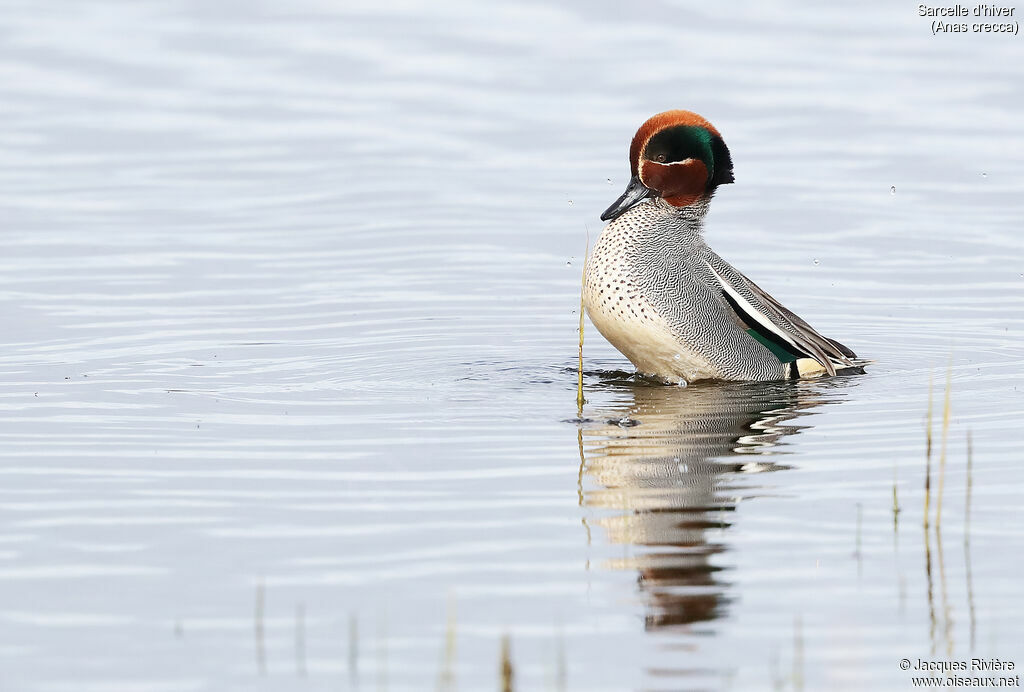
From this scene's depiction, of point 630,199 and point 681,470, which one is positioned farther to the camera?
point 630,199

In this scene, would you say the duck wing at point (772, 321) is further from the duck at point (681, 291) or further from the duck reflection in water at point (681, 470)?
the duck reflection in water at point (681, 470)

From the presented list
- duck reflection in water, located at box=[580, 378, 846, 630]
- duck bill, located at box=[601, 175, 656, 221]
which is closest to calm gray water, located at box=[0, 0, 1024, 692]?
duck reflection in water, located at box=[580, 378, 846, 630]

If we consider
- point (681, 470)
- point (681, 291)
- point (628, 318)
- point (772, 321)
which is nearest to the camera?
point (681, 470)

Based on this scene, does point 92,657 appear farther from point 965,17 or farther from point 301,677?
point 965,17

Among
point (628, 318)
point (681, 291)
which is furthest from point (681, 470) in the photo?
point (681, 291)

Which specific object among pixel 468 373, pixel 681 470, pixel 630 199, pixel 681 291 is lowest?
pixel 681 470

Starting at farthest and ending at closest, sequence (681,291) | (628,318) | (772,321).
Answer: (772,321) → (681,291) → (628,318)

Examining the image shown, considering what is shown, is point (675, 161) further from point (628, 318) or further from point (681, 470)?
point (681, 470)

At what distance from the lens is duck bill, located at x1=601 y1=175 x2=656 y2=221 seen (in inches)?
375

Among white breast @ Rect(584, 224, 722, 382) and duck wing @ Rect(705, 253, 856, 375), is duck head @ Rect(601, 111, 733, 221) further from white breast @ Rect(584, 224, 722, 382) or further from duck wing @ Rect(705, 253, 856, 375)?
duck wing @ Rect(705, 253, 856, 375)

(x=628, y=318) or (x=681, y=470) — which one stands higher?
(x=628, y=318)

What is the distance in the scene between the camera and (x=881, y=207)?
14.8 meters

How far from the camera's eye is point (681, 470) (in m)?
7.24

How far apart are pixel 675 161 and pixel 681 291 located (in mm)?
765
